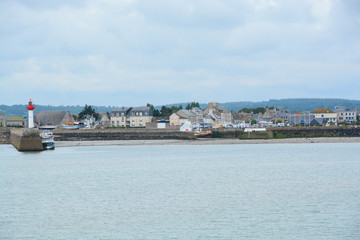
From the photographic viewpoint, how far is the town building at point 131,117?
100 m

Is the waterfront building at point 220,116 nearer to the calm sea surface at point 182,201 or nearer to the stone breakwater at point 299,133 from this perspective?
the stone breakwater at point 299,133

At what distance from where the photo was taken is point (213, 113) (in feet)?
384

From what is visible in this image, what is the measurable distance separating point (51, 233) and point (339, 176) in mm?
19379

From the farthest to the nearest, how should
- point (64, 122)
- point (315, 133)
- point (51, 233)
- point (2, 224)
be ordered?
point (64, 122) → point (315, 133) → point (2, 224) → point (51, 233)

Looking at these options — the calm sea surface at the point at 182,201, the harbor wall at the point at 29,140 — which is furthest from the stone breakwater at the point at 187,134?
the calm sea surface at the point at 182,201

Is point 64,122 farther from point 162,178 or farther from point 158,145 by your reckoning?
point 162,178

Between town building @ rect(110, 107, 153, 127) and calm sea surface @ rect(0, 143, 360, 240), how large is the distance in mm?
61925

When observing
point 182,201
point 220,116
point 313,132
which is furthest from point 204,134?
point 220,116

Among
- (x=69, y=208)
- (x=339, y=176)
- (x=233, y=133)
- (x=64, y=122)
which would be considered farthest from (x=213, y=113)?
(x=69, y=208)

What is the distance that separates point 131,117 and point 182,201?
80.0 m

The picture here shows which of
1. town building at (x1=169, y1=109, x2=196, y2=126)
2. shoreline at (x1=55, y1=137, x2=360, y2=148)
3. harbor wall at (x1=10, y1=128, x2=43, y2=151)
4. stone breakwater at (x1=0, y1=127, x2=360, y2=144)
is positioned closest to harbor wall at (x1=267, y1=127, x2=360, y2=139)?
stone breakwater at (x1=0, y1=127, x2=360, y2=144)

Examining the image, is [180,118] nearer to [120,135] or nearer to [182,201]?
[120,135]

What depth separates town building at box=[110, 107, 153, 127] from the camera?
328ft

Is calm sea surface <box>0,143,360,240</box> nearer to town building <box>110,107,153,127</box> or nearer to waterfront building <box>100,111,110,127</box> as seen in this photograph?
town building <box>110,107,153,127</box>
